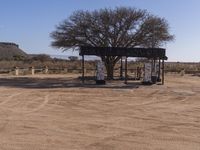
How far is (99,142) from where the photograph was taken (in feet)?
44.8

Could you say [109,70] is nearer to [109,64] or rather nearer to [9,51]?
[109,64]

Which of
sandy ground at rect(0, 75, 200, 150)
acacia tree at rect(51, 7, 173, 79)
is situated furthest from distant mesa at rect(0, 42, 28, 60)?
sandy ground at rect(0, 75, 200, 150)

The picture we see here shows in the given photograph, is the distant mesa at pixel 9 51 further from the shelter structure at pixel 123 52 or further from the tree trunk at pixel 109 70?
the shelter structure at pixel 123 52

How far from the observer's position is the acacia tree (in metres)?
48.9

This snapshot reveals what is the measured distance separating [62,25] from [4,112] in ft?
101

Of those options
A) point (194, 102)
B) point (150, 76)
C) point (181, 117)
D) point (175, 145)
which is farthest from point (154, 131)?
point (150, 76)

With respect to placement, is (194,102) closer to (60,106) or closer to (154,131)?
(60,106)

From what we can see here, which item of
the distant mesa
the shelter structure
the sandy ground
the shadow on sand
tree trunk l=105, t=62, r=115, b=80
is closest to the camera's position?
the sandy ground

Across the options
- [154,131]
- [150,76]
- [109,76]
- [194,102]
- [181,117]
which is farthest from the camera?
[109,76]

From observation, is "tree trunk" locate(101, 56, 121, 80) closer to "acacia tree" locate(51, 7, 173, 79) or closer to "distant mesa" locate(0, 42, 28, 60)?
"acacia tree" locate(51, 7, 173, 79)

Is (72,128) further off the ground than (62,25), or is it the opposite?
(62,25)

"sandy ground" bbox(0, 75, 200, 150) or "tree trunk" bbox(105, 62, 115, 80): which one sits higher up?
"tree trunk" bbox(105, 62, 115, 80)

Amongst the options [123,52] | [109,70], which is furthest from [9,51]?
Answer: [123,52]

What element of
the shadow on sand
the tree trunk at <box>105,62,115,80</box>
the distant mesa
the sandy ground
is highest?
the distant mesa
